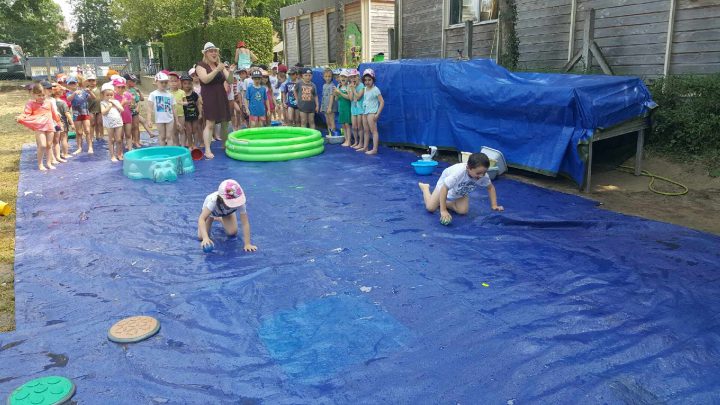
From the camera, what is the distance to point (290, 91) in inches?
459

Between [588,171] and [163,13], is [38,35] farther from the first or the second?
[588,171]

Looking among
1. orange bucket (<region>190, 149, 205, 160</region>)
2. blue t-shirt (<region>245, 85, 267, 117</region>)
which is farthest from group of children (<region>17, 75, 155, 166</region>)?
blue t-shirt (<region>245, 85, 267, 117</region>)

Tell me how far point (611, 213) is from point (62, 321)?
559cm

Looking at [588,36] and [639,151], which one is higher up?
[588,36]

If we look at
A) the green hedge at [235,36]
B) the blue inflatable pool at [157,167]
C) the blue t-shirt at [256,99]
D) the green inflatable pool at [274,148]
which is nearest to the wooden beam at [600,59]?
the green inflatable pool at [274,148]

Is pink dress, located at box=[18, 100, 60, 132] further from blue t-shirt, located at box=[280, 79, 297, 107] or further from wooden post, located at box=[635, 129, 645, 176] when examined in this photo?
wooden post, located at box=[635, 129, 645, 176]

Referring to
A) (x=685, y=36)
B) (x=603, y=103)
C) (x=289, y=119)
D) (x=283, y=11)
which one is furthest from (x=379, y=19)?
(x=603, y=103)

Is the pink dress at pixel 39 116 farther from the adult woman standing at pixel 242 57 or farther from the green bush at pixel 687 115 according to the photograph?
the green bush at pixel 687 115

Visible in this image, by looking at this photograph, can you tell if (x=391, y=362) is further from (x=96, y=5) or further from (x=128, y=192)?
(x=96, y=5)

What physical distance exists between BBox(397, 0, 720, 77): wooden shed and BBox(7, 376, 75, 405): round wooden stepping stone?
9.25 m

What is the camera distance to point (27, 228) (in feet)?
18.9

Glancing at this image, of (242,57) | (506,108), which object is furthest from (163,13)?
(506,108)

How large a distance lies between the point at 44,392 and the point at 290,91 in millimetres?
9544

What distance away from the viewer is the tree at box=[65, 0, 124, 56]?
62.6m
